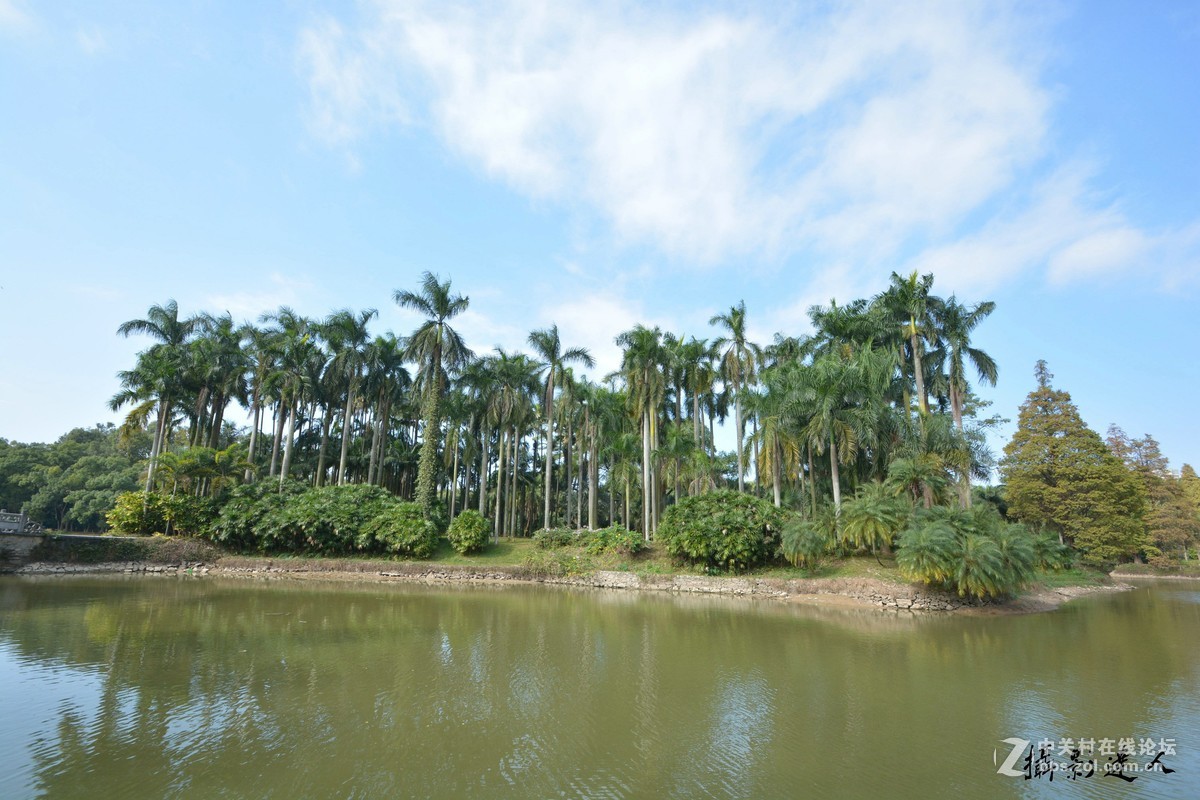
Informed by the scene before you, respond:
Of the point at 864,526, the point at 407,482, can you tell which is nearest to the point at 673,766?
the point at 864,526

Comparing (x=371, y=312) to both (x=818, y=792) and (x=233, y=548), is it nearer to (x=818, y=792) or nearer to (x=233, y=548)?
(x=233, y=548)

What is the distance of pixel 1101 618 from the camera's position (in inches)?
830

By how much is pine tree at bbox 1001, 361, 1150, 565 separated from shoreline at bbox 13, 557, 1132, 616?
3499 millimetres

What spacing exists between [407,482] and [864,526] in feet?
139

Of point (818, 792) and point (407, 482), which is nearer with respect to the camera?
point (818, 792)

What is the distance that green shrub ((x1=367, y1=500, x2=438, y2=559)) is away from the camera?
3481 cm

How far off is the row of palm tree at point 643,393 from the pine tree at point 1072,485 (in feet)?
17.4

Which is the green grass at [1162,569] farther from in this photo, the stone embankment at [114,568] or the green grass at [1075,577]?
the stone embankment at [114,568]

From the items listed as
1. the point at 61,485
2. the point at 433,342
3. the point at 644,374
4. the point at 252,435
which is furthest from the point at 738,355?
the point at 61,485

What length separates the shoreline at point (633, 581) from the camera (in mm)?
23062

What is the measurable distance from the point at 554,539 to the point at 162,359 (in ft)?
98.0

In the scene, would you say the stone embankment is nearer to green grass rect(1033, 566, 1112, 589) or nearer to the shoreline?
the shoreline

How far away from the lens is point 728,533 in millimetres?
29547

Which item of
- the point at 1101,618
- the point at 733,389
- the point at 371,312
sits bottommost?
the point at 1101,618
